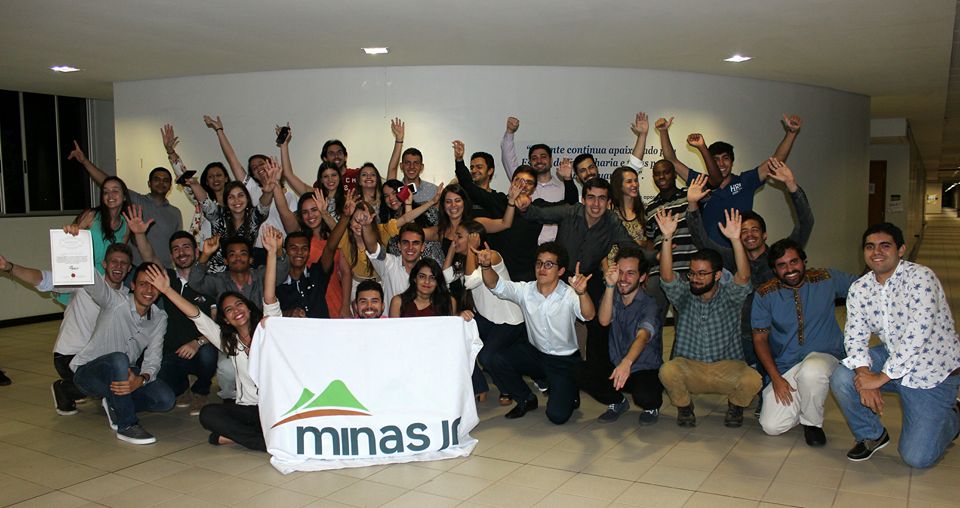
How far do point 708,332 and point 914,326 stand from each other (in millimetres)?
1229

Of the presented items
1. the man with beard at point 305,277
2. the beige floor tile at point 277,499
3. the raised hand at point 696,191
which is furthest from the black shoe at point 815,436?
the man with beard at point 305,277

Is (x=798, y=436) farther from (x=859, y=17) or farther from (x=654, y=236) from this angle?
(x=859, y=17)

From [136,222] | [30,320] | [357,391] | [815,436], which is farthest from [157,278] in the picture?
[30,320]

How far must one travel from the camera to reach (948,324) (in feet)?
13.6

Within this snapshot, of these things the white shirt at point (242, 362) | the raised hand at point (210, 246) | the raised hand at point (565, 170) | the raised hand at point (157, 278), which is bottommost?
the white shirt at point (242, 362)

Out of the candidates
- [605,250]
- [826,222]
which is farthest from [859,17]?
[826,222]

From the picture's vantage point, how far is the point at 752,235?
521 cm

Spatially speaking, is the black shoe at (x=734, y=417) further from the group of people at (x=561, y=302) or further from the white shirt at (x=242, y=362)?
the white shirt at (x=242, y=362)

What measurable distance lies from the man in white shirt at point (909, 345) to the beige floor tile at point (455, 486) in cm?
212

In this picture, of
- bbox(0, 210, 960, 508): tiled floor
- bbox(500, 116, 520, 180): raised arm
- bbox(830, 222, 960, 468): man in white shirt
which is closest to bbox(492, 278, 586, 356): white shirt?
bbox(0, 210, 960, 508): tiled floor

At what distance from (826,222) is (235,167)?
7594 millimetres

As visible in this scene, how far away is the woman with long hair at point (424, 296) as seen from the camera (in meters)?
5.11

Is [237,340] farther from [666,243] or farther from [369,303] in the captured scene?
[666,243]

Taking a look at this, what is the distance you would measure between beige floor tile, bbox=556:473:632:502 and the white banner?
695 millimetres
